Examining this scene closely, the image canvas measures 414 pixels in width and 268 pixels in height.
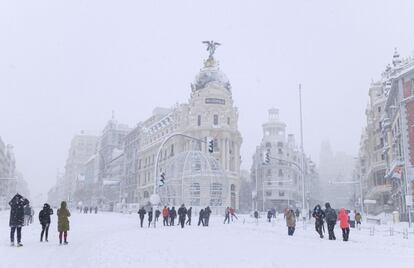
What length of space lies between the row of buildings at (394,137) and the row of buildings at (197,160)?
9.93 meters

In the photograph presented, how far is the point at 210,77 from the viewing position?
76812 mm

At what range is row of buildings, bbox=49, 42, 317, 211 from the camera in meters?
50.0

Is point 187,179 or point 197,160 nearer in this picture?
point 187,179

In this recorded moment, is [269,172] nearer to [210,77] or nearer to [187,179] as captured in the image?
[210,77]

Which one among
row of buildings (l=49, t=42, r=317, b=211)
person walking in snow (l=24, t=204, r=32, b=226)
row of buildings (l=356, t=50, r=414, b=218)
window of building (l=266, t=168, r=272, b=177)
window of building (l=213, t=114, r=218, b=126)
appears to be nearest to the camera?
person walking in snow (l=24, t=204, r=32, b=226)

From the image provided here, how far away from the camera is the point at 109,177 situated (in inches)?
4791

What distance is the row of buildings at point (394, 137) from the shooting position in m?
39.0

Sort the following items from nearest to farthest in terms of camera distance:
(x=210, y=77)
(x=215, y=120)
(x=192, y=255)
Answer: (x=192, y=255), (x=215, y=120), (x=210, y=77)

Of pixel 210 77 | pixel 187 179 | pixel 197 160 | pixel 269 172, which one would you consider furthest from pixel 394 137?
pixel 269 172

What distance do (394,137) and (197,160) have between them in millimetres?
22083

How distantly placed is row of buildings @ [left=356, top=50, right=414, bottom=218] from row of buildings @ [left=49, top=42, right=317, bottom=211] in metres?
9.93

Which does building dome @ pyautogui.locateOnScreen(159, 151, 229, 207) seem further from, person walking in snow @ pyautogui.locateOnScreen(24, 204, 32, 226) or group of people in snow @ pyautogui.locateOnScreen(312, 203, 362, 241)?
group of people in snow @ pyautogui.locateOnScreen(312, 203, 362, 241)

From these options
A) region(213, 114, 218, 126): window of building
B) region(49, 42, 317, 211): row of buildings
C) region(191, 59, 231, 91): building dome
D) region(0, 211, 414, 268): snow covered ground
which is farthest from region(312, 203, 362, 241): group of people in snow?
region(191, 59, 231, 91): building dome

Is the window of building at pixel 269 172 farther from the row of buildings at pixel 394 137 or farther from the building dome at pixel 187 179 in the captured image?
the building dome at pixel 187 179
